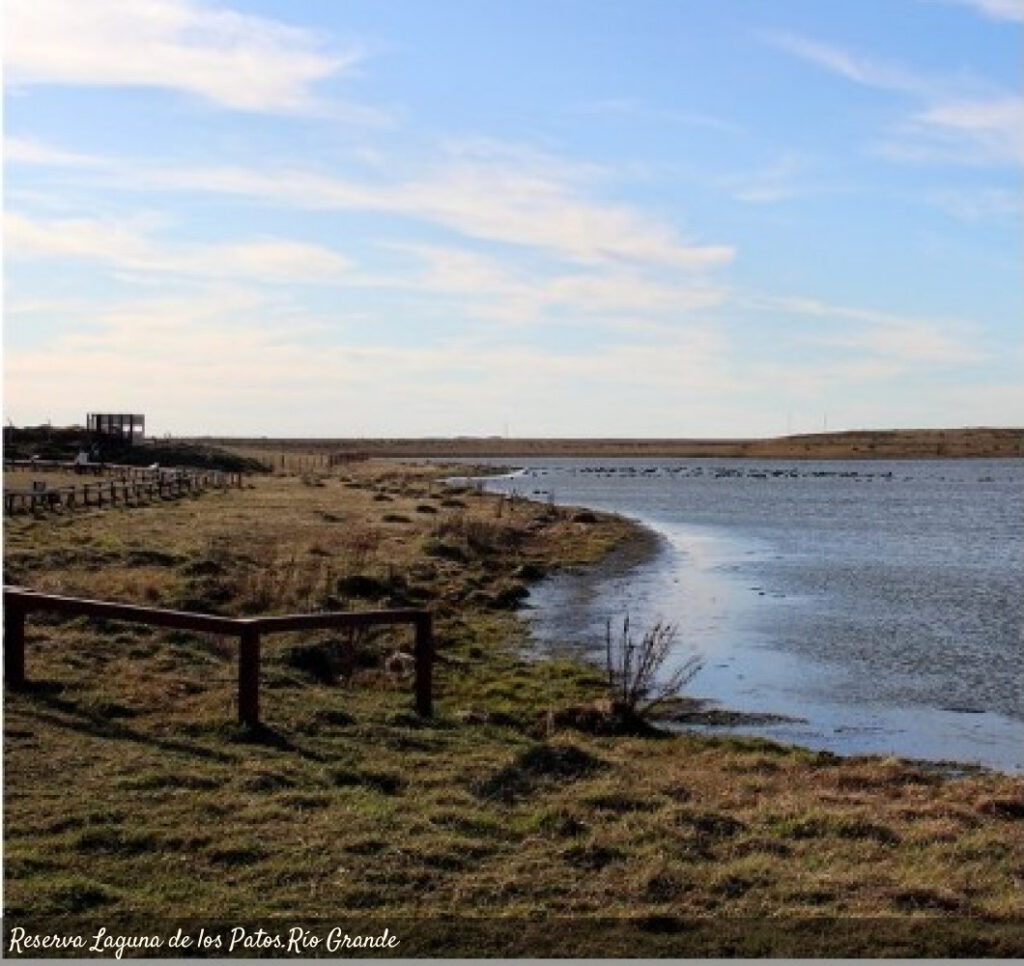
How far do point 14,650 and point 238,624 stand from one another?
2259mm

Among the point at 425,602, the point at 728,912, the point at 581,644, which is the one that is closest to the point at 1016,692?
the point at 581,644

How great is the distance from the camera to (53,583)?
21078mm

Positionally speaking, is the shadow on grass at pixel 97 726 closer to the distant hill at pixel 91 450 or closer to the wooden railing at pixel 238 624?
the wooden railing at pixel 238 624

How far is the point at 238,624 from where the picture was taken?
466 inches

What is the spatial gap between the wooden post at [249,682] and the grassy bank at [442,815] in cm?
20

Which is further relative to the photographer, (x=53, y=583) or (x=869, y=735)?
(x=53, y=583)

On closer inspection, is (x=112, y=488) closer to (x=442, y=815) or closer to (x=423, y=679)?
(x=423, y=679)

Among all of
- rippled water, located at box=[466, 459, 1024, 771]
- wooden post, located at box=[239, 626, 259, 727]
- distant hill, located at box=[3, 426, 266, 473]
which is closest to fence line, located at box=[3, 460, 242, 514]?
distant hill, located at box=[3, 426, 266, 473]

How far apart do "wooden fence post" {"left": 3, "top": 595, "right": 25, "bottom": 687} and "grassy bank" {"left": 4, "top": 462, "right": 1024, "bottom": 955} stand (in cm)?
20

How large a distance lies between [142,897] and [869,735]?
35.9 feet

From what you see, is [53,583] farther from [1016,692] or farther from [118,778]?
[1016,692]

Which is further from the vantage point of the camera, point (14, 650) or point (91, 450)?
point (91, 450)

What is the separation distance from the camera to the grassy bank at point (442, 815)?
24.9 feet

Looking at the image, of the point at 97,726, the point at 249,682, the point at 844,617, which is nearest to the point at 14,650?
the point at 97,726
